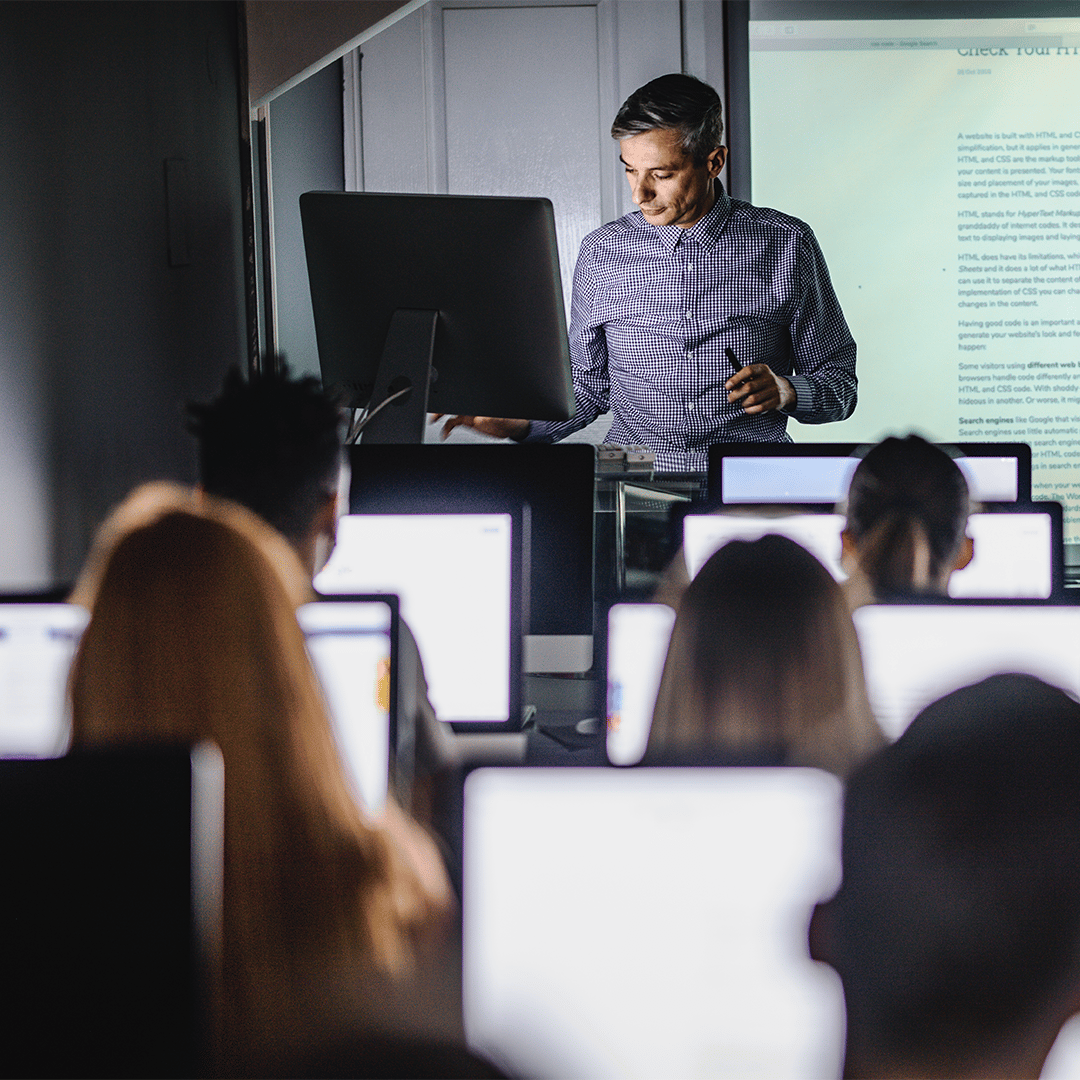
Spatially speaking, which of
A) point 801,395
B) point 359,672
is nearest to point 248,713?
point 359,672

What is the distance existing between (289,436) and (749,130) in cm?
297

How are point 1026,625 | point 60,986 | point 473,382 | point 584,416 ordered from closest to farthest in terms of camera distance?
1. point 60,986
2. point 1026,625
3. point 473,382
4. point 584,416

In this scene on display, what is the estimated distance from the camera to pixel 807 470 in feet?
6.25

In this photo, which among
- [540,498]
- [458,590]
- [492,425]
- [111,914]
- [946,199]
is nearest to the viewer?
[111,914]

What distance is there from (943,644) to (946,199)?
2.98 metres

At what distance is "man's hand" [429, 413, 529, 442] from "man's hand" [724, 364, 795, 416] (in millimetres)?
473

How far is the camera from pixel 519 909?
0.70m

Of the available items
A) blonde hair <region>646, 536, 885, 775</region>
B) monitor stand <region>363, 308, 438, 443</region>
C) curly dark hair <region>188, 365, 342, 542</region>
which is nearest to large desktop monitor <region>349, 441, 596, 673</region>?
monitor stand <region>363, 308, 438, 443</region>

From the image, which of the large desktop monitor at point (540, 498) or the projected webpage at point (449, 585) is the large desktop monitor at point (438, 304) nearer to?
the large desktop monitor at point (540, 498)

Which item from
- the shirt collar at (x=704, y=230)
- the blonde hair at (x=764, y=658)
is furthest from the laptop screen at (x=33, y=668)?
the shirt collar at (x=704, y=230)

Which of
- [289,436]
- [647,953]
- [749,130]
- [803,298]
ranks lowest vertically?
[647,953]

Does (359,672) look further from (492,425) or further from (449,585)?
(492,425)

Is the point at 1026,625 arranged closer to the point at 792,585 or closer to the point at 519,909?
the point at 792,585

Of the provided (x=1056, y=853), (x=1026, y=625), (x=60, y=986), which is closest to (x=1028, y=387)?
(x=1026, y=625)
